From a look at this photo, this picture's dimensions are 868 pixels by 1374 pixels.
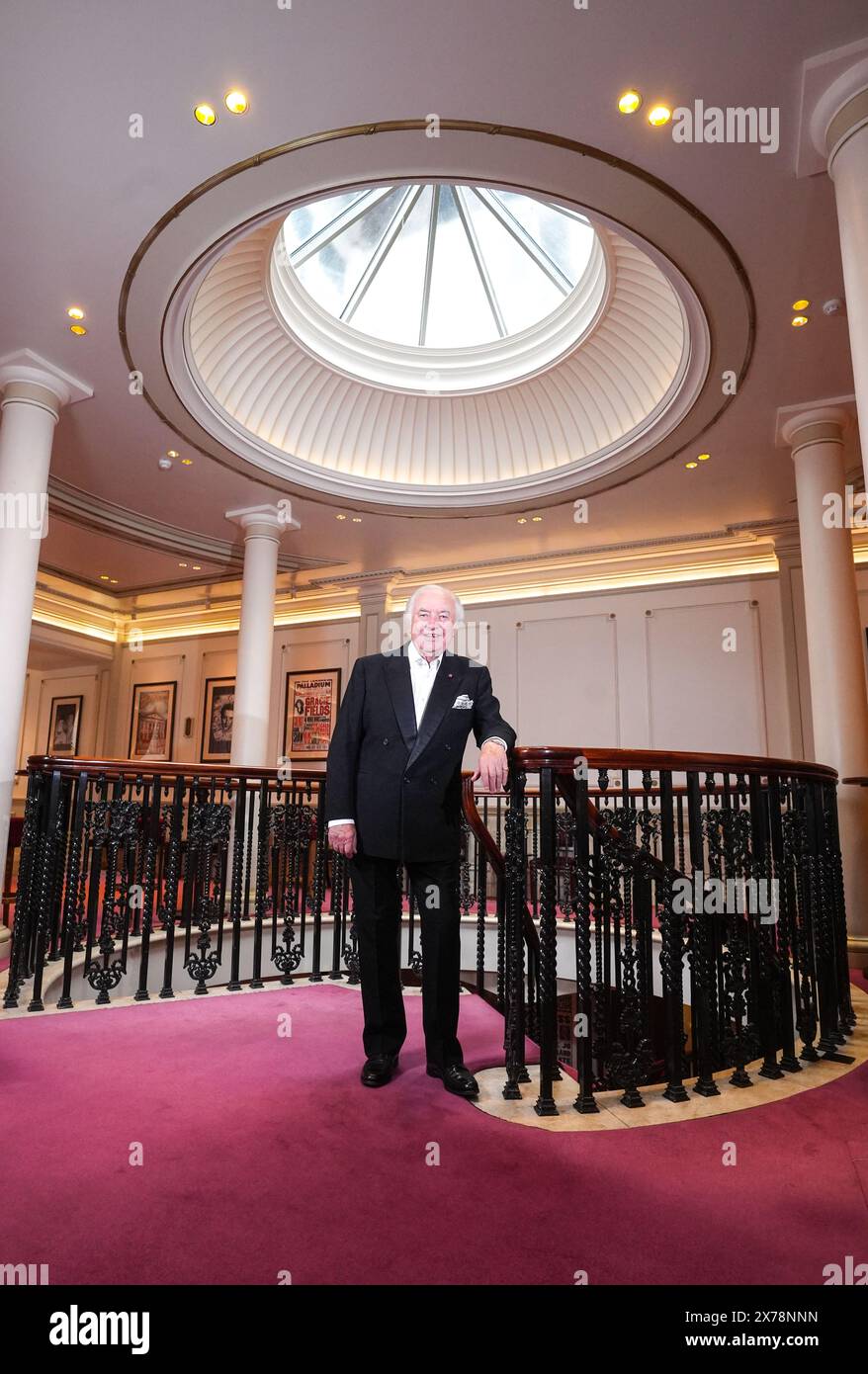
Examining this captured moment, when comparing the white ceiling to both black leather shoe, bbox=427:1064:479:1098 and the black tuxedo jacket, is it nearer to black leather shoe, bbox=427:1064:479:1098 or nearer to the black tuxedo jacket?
the black tuxedo jacket

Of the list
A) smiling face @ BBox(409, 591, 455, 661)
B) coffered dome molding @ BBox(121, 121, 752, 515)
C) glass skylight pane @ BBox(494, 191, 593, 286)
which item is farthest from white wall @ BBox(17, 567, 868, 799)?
smiling face @ BBox(409, 591, 455, 661)

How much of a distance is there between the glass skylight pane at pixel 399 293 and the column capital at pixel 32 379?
316 centimetres

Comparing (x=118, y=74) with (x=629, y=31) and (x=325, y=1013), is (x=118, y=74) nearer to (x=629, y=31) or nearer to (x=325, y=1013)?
(x=629, y=31)

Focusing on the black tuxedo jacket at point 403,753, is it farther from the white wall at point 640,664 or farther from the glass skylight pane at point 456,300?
the white wall at point 640,664

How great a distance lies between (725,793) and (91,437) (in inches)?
263

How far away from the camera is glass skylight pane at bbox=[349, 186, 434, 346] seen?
780 centimetres

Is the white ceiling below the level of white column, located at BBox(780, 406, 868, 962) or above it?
above

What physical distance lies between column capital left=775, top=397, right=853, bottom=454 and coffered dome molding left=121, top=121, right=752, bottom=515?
2.08ft

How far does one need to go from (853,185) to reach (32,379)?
5.71 meters

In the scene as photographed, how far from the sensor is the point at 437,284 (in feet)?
27.1

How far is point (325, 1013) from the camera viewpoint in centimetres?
352

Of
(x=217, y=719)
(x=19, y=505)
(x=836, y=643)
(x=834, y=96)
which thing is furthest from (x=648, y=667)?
(x=19, y=505)

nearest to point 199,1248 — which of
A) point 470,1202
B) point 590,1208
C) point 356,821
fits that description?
point 470,1202

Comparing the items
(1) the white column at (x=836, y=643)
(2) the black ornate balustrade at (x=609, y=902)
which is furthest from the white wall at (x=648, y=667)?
(2) the black ornate balustrade at (x=609, y=902)
